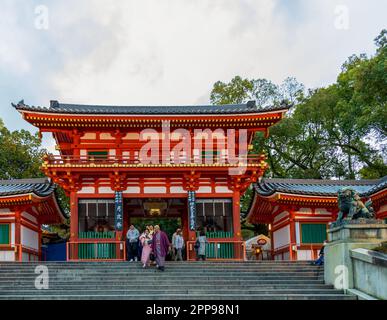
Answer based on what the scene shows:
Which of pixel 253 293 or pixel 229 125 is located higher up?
pixel 229 125

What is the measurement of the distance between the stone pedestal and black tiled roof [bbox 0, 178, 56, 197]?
1566 cm

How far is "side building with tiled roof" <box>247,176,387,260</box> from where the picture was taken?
2673cm

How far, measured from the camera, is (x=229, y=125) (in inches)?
1077

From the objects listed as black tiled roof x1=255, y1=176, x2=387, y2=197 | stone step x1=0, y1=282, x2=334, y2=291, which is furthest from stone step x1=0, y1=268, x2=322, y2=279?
black tiled roof x1=255, y1=176, x2=387, y2=197

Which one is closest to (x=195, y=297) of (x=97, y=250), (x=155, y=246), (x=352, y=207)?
(x=155, y=246)

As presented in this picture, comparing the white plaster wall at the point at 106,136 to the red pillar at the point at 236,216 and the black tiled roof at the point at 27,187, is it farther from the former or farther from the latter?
Answer: the red pillar at the point at 236,216

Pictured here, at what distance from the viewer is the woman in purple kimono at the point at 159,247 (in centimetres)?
1839

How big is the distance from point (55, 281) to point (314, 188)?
1709 cm

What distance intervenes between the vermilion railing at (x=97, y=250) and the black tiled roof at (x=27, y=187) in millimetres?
3297

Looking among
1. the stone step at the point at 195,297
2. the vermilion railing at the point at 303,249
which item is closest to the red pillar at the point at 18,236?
the stone step at the point at 195,297

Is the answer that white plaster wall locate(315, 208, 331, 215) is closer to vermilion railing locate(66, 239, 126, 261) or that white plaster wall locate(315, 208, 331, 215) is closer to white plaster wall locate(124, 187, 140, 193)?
white plaster wall locate(124, 187, 140, 193)

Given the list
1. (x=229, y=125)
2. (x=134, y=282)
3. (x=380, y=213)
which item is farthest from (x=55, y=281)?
(x=380, y=213)

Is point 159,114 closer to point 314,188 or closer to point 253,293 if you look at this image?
point 314,188
